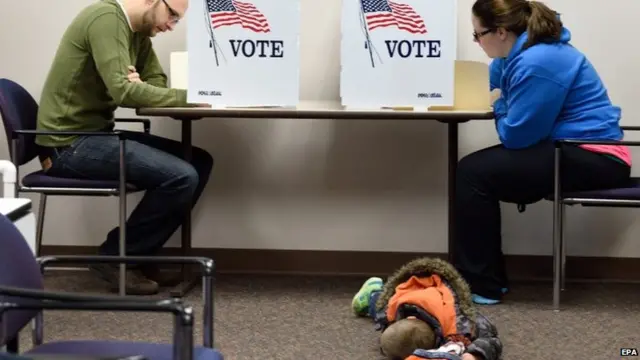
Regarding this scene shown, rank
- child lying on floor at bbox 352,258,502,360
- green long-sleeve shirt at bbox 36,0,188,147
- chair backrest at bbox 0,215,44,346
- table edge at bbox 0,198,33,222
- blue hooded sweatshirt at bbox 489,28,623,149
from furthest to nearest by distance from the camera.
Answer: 1. green long-sleeve shirt at bbox 36,0,188,147
2. blue hooded sweatshirt at bbox 489,28,623,149
3. child lying on floor at bbox 352,258,502,360
4. table edge at bbox 0,198,33,222
5. chair backrest at bbox 0,215,44,346

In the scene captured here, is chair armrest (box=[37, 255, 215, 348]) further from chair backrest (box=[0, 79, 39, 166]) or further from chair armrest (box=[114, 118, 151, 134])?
chair armrest (box=[114, 118, 151, 134])

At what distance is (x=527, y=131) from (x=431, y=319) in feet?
2.94

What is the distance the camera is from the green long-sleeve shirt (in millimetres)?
3312

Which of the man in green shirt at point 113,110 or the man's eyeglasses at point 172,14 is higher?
the man's eyeglasses at point 172,14

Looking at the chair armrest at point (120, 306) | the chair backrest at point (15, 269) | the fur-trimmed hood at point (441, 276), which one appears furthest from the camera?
the fur-trimmed hood at point (441, 276)

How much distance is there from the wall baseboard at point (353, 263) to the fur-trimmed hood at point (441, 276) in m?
1.04

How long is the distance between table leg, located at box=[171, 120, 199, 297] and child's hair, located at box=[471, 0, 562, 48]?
1202 millimetres

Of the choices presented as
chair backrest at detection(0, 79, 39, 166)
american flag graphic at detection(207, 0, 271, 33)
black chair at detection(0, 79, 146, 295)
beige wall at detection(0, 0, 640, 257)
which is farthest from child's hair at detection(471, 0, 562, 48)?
chair backrest at detection(0, 79, 39, 166)

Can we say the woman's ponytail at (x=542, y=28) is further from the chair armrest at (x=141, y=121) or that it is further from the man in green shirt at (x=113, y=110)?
the chair armrest at (x=141, y=121)

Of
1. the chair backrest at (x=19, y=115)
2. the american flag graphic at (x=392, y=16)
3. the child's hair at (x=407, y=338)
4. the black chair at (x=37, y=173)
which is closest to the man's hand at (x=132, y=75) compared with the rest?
the black chair at (x=37, y=173)

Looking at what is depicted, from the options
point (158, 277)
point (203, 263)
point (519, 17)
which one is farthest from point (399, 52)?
point (203, 263)

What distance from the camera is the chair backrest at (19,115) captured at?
3.40 meters

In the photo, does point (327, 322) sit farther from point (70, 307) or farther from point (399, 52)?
point (70, 307)

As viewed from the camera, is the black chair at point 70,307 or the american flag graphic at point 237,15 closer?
the black chair at point 70,307
